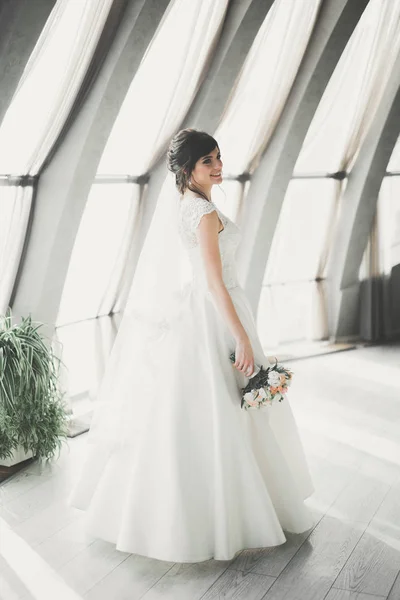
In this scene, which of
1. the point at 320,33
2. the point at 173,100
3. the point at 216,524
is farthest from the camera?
the point at 320,33

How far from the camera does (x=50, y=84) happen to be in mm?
4543

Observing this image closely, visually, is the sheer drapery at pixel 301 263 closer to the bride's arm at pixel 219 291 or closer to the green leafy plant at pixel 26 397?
the green leafy plant at pixel 26 397

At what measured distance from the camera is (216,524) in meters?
2.92

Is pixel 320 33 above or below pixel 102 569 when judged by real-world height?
above

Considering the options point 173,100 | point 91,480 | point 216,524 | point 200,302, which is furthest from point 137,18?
point 216,524

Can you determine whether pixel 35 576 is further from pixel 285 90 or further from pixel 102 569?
pixel 285 90

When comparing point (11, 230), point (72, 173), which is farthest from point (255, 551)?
point (11, 230)

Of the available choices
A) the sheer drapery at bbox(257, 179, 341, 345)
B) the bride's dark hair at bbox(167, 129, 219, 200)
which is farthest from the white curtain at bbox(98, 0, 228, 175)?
the sheer drapery at bbox(257, 179, 341, 345)

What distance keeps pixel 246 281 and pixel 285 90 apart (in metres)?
1.88

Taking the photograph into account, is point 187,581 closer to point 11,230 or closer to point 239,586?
point 239,586

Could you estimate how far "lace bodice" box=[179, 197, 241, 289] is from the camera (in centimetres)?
313

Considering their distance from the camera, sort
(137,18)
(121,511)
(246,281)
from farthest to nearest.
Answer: (246,281), (137,18), (121,511)

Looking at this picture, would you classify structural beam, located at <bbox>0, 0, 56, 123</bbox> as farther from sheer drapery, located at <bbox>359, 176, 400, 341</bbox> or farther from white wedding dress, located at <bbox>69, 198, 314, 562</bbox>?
sheer drapery, located at <bbox>359, 176, 400, 341</bbox>

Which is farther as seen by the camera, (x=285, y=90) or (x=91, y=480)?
(x=285, y=90)
